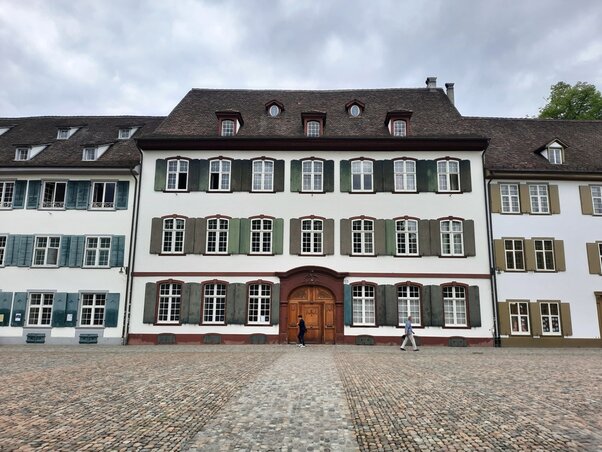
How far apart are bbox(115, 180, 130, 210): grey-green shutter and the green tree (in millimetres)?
29681

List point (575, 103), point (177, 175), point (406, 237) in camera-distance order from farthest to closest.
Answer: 1. point (575, 103)
2. point (177, 175)
3. point (406, 237)

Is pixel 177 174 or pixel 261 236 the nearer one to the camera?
pixel 261 236

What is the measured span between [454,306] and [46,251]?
66.5 ft

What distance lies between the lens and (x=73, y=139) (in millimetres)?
26391

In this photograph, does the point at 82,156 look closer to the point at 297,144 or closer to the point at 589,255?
the point at 297,144

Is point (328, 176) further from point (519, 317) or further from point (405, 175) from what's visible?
point (519, 317)

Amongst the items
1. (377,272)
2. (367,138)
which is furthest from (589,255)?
(367,138)

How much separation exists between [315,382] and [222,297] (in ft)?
39.8

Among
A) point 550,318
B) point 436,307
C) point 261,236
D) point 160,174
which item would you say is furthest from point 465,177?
point 160,174

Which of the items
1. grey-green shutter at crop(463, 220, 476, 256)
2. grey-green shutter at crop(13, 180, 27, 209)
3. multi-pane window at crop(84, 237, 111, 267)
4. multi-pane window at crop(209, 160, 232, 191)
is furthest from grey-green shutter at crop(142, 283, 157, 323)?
grey-green shutter at crop(463, 220, 476, 256)

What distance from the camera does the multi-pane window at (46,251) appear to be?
22453mm

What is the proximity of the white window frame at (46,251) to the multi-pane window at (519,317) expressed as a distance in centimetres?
2230

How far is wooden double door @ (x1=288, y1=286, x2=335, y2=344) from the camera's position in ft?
71.1

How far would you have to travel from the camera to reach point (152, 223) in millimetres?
22375
